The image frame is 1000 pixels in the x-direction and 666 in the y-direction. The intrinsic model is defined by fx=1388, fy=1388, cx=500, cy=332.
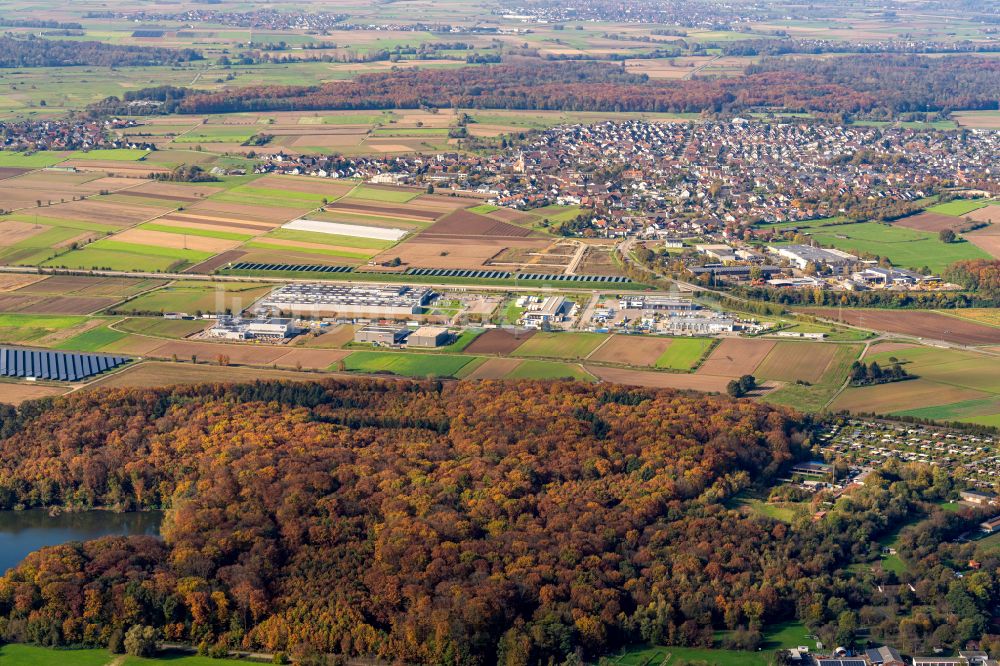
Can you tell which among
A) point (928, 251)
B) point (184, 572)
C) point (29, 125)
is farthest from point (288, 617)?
point (29, 125)

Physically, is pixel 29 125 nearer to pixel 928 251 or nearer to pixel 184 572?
pixel 928 251

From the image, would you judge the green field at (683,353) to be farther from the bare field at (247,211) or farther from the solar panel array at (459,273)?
the bare field at (247,211)

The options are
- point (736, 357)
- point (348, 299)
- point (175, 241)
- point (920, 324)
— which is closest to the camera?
point (736, 357)

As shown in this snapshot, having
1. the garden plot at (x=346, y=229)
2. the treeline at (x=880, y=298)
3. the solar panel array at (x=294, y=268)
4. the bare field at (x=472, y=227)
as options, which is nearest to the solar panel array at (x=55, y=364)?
the solar panel array at (x=294, y=268)

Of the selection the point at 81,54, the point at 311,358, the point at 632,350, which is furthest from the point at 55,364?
the point at 81,54

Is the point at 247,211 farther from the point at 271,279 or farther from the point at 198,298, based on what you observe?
the point at 198,298

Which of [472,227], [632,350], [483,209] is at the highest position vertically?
[483,209]
